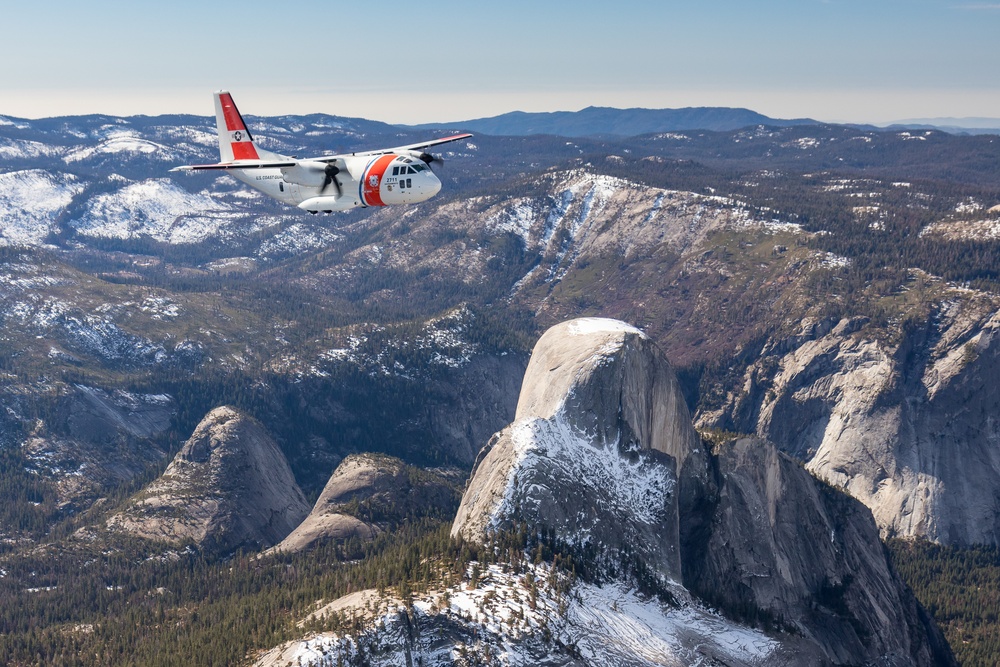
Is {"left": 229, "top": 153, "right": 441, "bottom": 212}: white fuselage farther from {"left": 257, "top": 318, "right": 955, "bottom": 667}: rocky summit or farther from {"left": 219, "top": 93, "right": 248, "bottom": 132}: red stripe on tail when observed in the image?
{"left": 257, "top": 318, "right": 955, "bottom": 667}: rocky summit

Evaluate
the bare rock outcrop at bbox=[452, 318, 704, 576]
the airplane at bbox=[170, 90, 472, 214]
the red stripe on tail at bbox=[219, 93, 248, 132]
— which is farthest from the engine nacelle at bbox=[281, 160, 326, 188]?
the bare rock outcrop at bbox=[452, 318, 704, 576]

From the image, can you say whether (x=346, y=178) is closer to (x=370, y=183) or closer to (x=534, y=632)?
(x=370, y=183)

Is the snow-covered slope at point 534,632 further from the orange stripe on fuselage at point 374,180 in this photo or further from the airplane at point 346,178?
the orange stripe on fuselage at point 374,180

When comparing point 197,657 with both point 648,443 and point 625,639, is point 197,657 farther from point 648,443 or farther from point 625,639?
point 648,443

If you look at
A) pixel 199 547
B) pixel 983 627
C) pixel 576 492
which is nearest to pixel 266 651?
pixel 576 492

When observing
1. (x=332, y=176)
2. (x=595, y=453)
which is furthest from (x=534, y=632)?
(x=332, y=176)

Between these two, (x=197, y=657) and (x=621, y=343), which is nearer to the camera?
(x=197, y=657)
